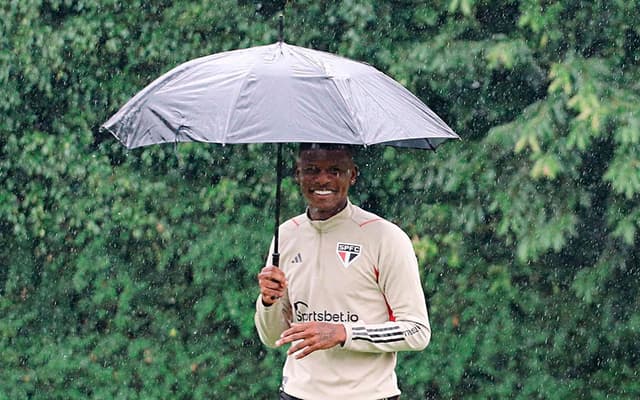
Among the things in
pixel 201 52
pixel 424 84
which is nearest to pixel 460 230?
pixel 424 84

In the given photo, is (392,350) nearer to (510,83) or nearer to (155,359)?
(510,83)

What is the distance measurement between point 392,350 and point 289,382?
0.41 meters

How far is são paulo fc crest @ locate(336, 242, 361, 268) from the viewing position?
12.1 feet

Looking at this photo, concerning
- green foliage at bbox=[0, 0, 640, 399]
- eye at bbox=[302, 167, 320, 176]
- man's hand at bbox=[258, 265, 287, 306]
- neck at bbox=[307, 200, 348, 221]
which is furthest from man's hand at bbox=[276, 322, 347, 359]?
green foliage at bbox=[0, 0, 640, 399]

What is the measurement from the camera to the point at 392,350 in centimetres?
365

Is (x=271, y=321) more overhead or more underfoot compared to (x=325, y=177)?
more underfoot

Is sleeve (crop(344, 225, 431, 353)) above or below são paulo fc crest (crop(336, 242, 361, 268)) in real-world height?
below

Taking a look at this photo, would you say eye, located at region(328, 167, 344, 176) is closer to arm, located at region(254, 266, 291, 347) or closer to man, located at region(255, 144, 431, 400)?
man, located at region(255, 144, 431, 400)

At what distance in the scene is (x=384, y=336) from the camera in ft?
11.8

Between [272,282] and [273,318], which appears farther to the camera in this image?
[273,318]

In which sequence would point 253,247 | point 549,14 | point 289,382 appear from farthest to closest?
1. point 253,247
2. point 549,14
3. point 289,382

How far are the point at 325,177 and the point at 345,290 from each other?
375mm

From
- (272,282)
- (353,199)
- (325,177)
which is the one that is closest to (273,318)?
(272,282)

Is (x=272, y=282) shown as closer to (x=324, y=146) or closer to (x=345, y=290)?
(x=345, y=290)
